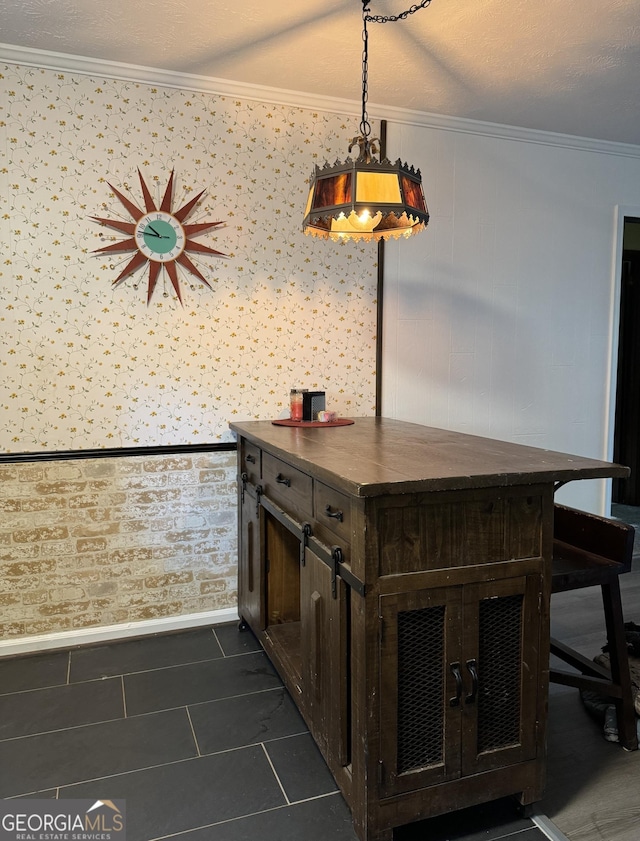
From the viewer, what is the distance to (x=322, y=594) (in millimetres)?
1688

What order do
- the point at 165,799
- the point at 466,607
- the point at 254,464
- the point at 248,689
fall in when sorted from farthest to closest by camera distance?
the point at 254,464 < the point at 248,689 < the point at 165,799 < the point at 466,607

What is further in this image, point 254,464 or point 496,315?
point 496,315

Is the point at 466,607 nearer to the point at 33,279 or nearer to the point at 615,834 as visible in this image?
the point at 615,834

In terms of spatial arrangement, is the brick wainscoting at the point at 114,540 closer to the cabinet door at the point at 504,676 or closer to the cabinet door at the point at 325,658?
the cabinet door at the point at 325,658

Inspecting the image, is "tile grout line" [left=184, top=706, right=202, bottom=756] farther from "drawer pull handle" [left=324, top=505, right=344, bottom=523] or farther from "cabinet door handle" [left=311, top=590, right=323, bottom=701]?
"drawer pull handle" [left=324, top=505, right=344, bottom=523]

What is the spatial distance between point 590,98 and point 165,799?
3.32 m

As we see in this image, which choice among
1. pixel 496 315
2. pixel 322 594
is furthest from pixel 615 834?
pixel 496 315

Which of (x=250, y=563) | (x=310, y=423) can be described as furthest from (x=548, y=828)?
(x=310, y=423)

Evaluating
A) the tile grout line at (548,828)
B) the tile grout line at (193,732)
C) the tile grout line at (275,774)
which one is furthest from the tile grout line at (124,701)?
the tile grout line at (548,828)

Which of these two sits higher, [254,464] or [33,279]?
[33,279]

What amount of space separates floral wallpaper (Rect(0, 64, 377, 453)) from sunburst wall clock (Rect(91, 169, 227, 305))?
27 millimetres

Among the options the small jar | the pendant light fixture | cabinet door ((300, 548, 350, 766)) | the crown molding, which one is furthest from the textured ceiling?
cabinet door ((300, 548, 350, 766))

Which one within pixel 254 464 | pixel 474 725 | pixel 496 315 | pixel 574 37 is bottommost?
pixel 474 725

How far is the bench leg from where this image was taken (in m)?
1.85
